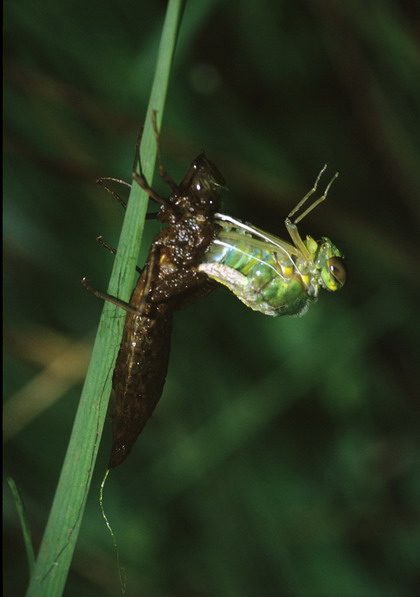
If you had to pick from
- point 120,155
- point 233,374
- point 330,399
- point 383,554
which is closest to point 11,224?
point 120,155

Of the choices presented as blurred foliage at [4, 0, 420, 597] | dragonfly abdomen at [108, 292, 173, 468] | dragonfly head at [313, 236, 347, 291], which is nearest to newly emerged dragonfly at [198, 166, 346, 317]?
dragonfly head at [313, 236, 347, 291]

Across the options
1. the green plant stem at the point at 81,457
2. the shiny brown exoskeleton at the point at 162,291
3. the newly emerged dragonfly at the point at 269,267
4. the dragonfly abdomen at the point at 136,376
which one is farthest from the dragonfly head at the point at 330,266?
the green plant stem at the point at 81,457

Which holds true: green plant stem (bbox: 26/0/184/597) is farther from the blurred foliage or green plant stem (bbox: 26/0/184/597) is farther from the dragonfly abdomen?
the blurred foliage

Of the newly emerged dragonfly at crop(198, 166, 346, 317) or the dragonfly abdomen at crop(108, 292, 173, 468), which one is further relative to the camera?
the newly emerged dragonfly at crop(198, 166, 346, 317)

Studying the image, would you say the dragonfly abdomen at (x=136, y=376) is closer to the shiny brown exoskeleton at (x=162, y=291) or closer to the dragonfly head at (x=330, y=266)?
the shiny brown exoskeleton at (x=162, y=291)

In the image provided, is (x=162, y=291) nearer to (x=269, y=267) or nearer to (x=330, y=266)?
(x=269, y=267)

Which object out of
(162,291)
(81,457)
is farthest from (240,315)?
(81,457)

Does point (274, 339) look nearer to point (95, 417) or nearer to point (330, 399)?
Result: point (330, 399)
